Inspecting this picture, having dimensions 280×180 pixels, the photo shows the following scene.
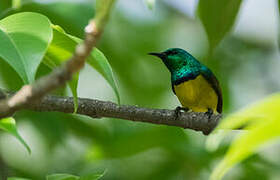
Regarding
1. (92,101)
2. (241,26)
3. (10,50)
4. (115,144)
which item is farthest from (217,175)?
(241,26)


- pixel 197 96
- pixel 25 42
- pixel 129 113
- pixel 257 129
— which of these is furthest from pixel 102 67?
pixel 197 96

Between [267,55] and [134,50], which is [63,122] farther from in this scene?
[267,55]

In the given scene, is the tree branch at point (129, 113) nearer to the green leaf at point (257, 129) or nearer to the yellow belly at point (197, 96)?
the green leaf at point (257, 129)

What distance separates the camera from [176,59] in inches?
181

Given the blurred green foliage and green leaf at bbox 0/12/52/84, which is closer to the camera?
green leaf at bbox 0/12/52/84

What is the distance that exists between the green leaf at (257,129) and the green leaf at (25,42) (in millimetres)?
643

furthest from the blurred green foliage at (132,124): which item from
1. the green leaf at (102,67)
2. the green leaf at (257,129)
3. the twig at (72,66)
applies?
the green leaf at (257,129)

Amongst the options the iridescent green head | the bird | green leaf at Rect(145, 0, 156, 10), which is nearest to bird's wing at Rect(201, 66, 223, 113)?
the bird

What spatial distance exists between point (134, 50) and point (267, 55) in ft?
4.59

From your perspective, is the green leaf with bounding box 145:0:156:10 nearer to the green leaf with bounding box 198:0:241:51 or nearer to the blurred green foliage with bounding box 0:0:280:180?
the green leaf with bounding box 198:0:241:51

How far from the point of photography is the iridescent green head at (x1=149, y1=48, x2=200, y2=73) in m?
4.50

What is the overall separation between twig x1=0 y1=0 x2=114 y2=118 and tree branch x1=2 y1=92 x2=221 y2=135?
98 cm

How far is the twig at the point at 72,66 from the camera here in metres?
0.91

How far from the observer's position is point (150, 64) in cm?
512
